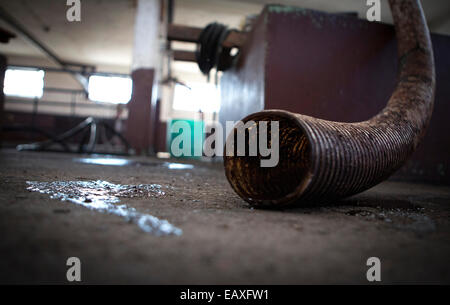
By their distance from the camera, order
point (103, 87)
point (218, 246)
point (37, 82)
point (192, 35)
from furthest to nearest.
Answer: point (37, 82) → point (103, 87) → point (192, 35) → point (218, 246)

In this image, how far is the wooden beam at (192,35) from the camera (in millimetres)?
3645

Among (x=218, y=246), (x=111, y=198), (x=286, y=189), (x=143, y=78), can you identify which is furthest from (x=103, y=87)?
(x=218, y=246)

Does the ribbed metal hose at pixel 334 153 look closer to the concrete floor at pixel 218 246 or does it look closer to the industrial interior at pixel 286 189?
the industrial interior at pixel 286 189

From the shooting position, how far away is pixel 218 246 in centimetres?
73

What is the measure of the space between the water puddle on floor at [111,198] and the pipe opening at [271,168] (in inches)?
16.2

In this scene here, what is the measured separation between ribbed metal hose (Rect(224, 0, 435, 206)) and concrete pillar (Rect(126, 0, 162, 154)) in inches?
214

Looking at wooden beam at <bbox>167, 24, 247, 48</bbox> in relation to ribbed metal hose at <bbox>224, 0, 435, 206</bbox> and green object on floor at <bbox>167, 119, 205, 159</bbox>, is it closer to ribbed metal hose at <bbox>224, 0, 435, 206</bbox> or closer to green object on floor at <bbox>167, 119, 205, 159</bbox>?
ribbed metal hose at <bbox>224, 0, 435, 206</bbox>

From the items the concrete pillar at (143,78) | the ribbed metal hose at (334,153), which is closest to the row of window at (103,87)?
the concrete pillar at (143,78)

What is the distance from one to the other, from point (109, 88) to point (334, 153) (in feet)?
50.8

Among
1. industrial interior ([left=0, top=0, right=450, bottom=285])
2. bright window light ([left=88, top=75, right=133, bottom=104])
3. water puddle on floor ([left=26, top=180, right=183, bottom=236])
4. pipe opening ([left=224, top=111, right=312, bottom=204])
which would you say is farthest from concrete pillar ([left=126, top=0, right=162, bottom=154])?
bright window light ([left=88, top=75, right=133, bottom=104])

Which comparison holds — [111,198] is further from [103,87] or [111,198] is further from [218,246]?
[103,87]

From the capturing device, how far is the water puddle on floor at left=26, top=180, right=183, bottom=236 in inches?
34.5
